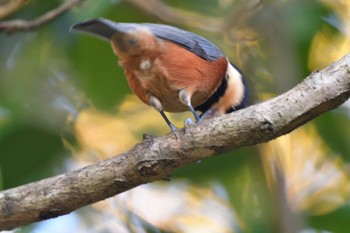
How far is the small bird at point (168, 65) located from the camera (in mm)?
2322

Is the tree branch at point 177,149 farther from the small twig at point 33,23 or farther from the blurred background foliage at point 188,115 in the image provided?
the small twig at point 33,23

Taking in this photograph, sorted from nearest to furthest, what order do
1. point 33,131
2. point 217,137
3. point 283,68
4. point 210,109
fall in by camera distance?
point 217,137 → point 283,68 → point 210,109 → point 33,131

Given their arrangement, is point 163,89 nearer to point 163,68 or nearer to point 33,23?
point 163,68

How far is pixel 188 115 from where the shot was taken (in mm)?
3113

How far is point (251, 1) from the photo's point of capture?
2.79 metres

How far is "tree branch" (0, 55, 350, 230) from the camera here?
187 cm

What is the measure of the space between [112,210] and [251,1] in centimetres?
98

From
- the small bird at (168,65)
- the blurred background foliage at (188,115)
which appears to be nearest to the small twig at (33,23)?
the blurred background foliage at (188,115)

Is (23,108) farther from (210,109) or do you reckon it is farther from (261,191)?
(261,191)

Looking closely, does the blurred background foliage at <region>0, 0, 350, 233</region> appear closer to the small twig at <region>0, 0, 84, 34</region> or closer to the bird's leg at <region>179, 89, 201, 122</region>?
the small twig at <region>0, 0, 84, 34</region>

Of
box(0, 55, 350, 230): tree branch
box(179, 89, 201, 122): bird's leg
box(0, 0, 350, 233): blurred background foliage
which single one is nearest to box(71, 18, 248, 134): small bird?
box(179, 89, 201, 122): bird's leg

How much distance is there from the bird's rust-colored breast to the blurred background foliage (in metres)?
0.23

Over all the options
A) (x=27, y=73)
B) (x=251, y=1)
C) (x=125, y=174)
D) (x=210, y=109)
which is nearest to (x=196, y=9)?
(x=251, y=1)

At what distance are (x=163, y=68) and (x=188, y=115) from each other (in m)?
0.73
